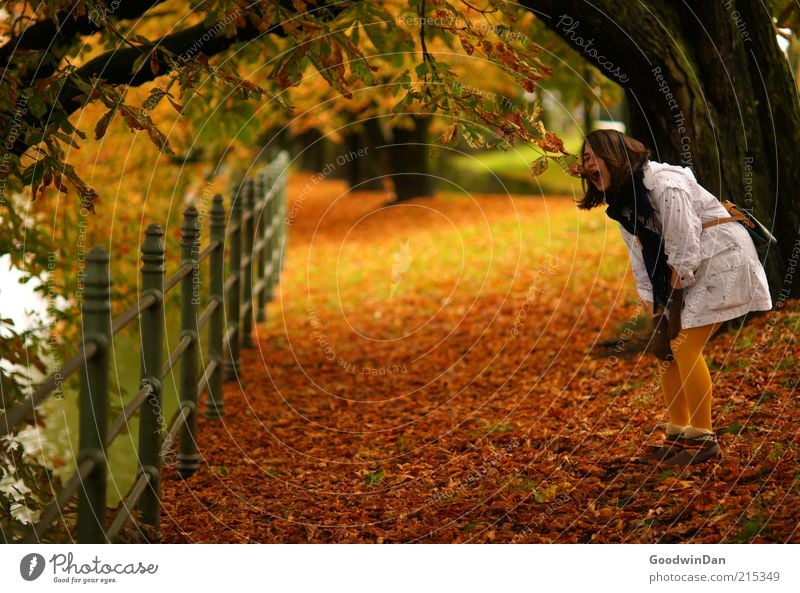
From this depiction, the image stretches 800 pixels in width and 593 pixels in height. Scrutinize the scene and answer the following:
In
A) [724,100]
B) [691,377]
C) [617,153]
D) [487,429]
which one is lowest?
Answer: [487,429]

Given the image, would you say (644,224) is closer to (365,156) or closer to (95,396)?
(95,396)

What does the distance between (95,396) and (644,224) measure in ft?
8.41

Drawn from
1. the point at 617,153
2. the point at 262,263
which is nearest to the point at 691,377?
the point at 617,153

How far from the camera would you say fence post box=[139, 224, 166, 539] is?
182 inches

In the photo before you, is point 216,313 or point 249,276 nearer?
point 216,313

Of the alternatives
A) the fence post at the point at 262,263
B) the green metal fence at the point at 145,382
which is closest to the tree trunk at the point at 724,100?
the green metal fence at the point at 145,382

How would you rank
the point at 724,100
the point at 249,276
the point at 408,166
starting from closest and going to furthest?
the point at 724,100 < the point at 249,276 < the point at 408,166

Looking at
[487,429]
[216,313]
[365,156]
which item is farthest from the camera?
[365,156]

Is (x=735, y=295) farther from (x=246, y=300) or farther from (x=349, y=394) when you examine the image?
(x=246, y=300)

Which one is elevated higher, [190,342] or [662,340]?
[190,342]

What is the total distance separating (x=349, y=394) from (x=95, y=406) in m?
4.05

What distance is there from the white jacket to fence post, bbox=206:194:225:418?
3.11 metres
